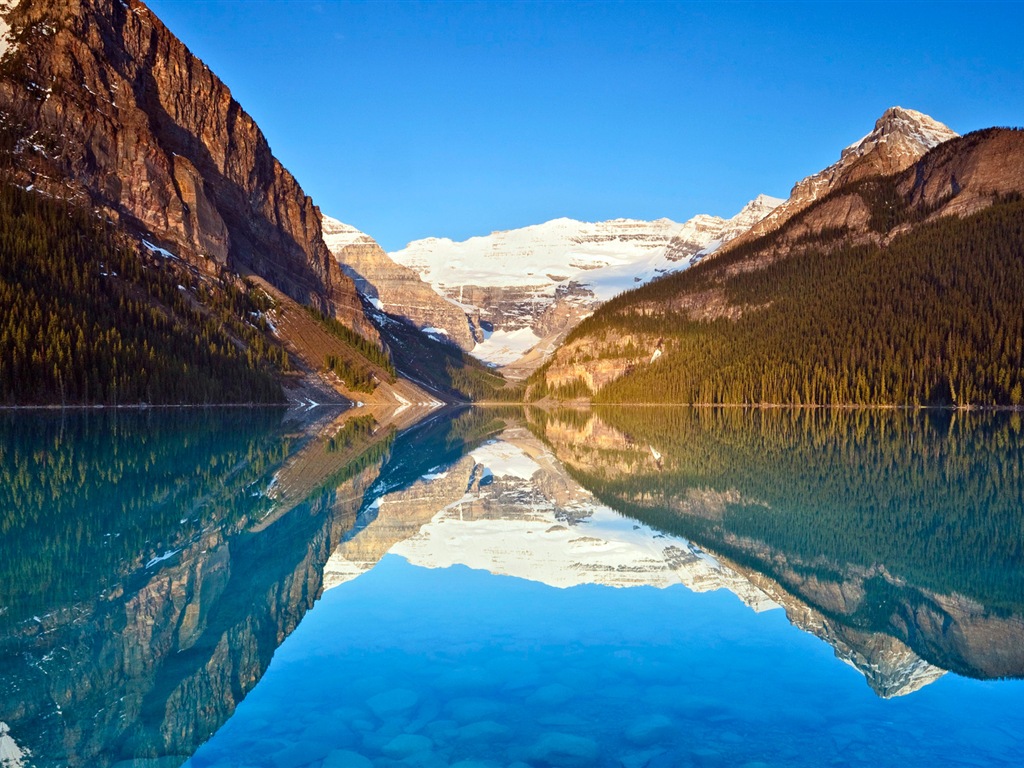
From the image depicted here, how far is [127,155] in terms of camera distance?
128 metres

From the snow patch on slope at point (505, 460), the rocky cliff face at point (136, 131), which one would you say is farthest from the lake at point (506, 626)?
the rocky cliff face at point (136, 131)

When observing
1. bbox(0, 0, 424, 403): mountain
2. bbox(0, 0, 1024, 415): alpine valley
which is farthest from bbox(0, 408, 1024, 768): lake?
bbox(0, 0, 424, 403): mountain

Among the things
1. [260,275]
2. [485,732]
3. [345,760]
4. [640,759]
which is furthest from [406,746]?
[260,275]

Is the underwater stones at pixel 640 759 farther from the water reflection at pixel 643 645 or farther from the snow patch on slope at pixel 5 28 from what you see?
the snow patch on slope at pixel 5 28

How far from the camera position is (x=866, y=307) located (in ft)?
439

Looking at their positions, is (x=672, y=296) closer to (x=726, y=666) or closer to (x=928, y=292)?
(x=928, y=292)

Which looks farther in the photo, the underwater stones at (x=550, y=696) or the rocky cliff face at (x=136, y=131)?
the rocky cliff face at (x=136, y=131)

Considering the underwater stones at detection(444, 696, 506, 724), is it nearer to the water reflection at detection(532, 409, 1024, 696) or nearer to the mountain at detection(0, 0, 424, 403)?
the water reflection at detection(532, 409, 1024, 696)

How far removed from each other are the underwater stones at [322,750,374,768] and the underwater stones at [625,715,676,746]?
8.59 feet

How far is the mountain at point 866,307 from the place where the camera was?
110000 mm

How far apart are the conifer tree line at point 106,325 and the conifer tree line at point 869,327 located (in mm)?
80096

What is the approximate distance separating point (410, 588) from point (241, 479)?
15332 millimetres

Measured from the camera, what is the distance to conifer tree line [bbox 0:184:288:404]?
256 feet

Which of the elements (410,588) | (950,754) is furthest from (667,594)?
(950,754)
